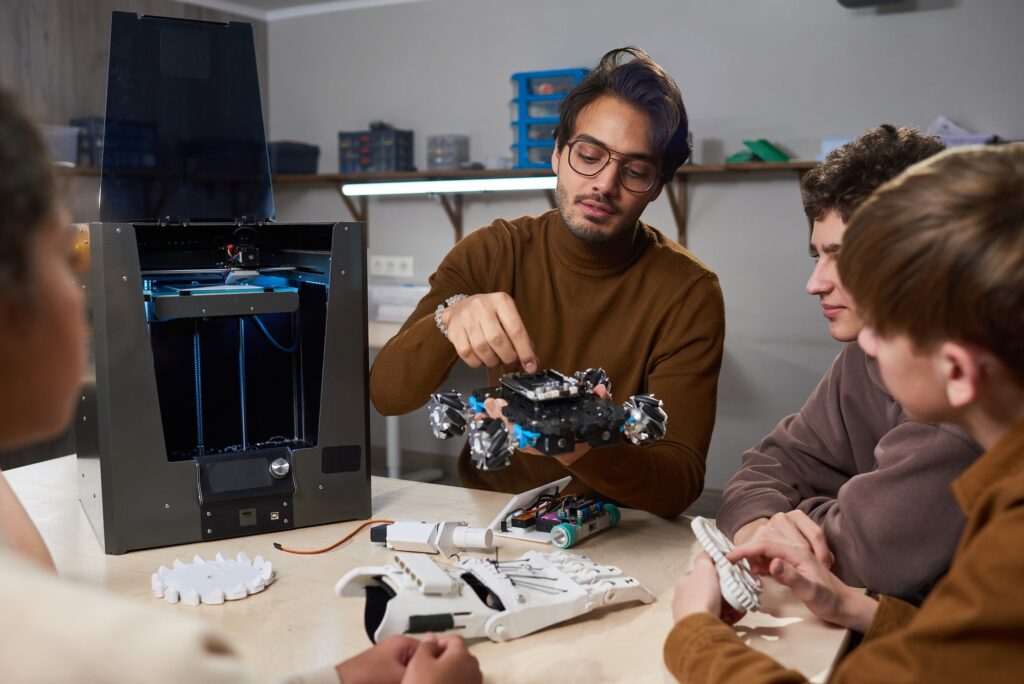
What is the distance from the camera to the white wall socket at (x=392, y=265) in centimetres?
485

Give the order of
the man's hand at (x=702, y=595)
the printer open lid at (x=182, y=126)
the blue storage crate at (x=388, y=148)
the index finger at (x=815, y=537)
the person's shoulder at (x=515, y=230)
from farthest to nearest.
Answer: the blue storage crate at (x=388, y=148) → the person's shoulder at (x=515, y=230) → the printer open lid at (x=182, y=126) → the index finger at (x=815, y=537) → the man's hand at (x=702, y=595)

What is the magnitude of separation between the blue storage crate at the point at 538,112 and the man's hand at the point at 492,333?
2.74m

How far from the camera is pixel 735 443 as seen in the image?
4.16 meters

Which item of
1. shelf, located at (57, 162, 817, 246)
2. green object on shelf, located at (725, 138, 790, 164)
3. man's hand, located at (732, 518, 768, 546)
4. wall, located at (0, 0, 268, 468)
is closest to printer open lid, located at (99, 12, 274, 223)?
man's hand, located at (732, 518, 768, 546)

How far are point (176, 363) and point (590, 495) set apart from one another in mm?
766

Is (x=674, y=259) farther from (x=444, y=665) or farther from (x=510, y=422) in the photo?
(x=444, y=665)

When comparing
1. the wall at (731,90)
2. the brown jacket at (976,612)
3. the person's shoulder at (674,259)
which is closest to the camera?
the brown jacket at (976,612)

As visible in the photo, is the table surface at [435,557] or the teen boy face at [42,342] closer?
the teen boy face at [42,342]

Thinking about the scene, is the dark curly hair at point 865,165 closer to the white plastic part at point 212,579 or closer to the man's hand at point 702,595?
the man's hand at point 702,595

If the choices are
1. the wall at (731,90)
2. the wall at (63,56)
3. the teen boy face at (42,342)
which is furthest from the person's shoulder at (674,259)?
the wall at (63,56)

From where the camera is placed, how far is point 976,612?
738 millimetres

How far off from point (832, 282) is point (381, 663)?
2.87 feet

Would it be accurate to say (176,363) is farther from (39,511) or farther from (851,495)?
(851,495)

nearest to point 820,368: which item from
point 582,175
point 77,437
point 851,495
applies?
point 582,175
